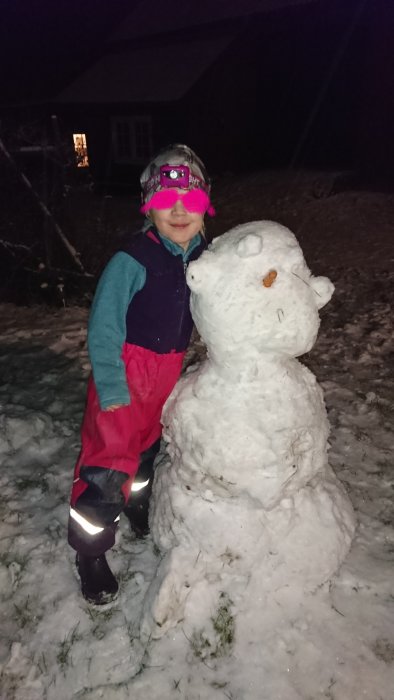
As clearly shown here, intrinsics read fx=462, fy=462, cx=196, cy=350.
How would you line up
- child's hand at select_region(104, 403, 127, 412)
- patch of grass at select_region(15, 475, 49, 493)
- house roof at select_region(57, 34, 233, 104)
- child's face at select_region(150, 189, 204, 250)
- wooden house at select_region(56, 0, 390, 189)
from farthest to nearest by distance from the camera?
house roof at select_region(57, 34, 233, 104)
wooden house at select_region(56, 0, 390, 189)
patch of grass at select_region(15, 475, 49, 493)
child's face at select_region(150, 189, 204, 250)
child's hand at select_region(104, 403, 127, 412)

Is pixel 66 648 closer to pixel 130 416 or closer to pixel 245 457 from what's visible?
pixel 130 416

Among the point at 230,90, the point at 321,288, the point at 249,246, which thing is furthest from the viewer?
the point at 230,90

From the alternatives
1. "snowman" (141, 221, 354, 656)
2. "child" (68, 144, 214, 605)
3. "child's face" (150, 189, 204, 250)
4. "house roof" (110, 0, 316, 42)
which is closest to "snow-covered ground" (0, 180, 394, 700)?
"snowman" (141, 221, 354, 656)

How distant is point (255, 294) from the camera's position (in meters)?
1.71

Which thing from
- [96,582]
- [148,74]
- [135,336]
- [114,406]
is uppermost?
[148,74]

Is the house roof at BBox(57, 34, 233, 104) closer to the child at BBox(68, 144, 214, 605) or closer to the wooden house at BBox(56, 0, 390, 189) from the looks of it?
the wooden house at BBox(56, 0, 390, 189)

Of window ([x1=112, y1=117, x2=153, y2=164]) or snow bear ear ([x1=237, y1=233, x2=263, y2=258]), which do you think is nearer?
snow bear ear ([x1=237, y1=233, x2=263, y2=258])

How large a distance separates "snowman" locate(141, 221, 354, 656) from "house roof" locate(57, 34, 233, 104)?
12.3m

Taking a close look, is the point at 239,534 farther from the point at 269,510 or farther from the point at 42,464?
the point at 42,464

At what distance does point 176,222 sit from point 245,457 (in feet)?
3.49

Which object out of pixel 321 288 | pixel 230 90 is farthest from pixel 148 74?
pixel 321 288

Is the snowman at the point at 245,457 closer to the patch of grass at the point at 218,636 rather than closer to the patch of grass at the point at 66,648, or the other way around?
the patch of grass at the point at 218,636

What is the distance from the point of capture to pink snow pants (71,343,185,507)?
2.02m

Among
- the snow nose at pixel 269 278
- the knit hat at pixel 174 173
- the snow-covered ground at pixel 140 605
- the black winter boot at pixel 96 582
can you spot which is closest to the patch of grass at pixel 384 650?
the snow-covered ground at pixel 140 605
